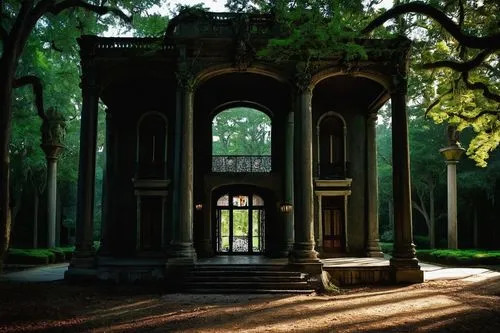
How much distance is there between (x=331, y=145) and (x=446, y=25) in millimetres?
10996

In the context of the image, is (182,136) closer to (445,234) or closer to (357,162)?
(357,162)

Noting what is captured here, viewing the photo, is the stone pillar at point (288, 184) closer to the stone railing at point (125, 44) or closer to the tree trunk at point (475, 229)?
the stone railing at point (125, 44)

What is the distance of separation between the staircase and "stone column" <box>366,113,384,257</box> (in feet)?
18.4

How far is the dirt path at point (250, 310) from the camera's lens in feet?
28.2

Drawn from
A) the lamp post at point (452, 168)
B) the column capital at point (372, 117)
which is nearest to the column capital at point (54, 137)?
the column capital at point (372, 117)

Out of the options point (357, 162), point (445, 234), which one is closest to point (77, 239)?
point (357, 162)

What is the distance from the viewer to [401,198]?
15.3m

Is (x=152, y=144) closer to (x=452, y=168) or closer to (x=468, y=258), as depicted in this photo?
(x=468, y=258)

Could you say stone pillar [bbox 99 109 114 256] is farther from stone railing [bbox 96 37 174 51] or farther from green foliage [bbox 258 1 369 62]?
green foliage [bbox 258 1 369 62]

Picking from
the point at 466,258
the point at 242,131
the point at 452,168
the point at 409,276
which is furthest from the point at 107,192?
the point at 242,131

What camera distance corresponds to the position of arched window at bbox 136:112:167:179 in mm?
19016

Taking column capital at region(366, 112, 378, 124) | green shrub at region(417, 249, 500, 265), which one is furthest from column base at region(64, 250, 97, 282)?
green shrub at region(417, 249, 500, 265)

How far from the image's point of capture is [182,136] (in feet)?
50.7

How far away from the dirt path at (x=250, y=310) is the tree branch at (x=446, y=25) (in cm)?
495
